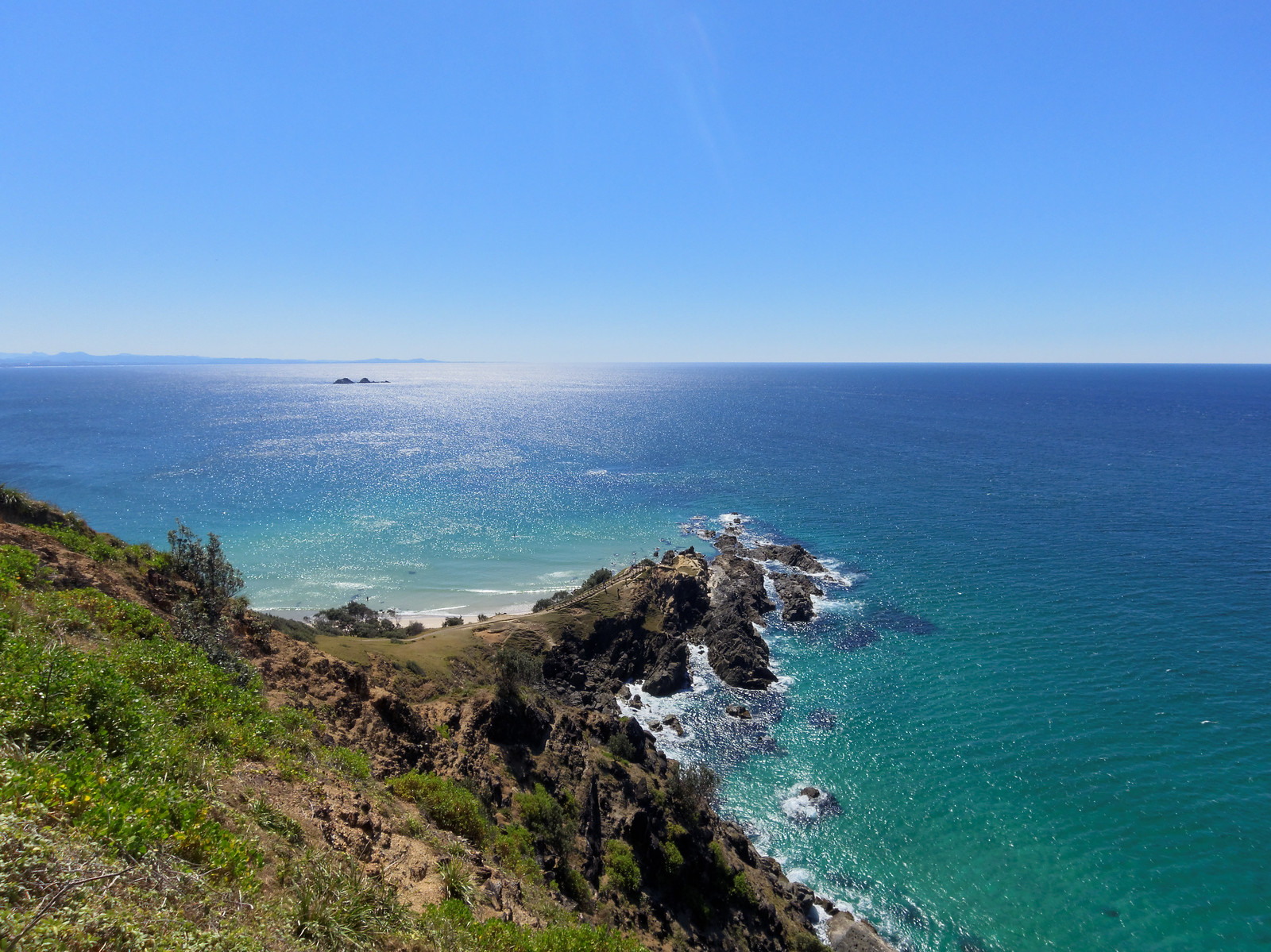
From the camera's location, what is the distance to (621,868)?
23.7 m

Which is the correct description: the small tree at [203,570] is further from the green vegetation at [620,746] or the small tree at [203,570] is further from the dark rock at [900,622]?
the dark rock at [900,622]

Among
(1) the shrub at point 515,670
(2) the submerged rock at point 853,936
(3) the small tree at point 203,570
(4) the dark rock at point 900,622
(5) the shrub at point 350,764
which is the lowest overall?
(2) the submerged rock at point 853,936

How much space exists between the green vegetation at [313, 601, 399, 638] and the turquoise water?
631 centimetres

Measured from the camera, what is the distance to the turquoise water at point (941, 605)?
102 feet

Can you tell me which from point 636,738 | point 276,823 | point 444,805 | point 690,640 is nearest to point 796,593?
point 690,640

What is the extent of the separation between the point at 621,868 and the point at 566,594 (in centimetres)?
3781

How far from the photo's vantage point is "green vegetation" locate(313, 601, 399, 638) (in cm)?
4862

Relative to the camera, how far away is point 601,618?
5219 centimetres

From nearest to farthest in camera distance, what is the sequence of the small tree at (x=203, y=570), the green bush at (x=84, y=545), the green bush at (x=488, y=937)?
the green bush at (x=488, y=937) < the green bush at (x=84, y=545) < the small tree at (x=203, y=570)

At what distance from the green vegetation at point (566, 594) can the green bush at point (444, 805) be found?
38222mm

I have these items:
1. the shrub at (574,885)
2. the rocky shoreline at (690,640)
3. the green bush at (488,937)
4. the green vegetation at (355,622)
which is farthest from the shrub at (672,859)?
the green vegetation at (355,622)

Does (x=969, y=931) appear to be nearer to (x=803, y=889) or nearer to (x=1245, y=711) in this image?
(x=803, y=889)

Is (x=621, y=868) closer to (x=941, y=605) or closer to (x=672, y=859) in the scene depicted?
(x=672, y=859)

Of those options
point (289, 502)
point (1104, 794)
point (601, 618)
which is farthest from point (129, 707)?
point (289, 502)
